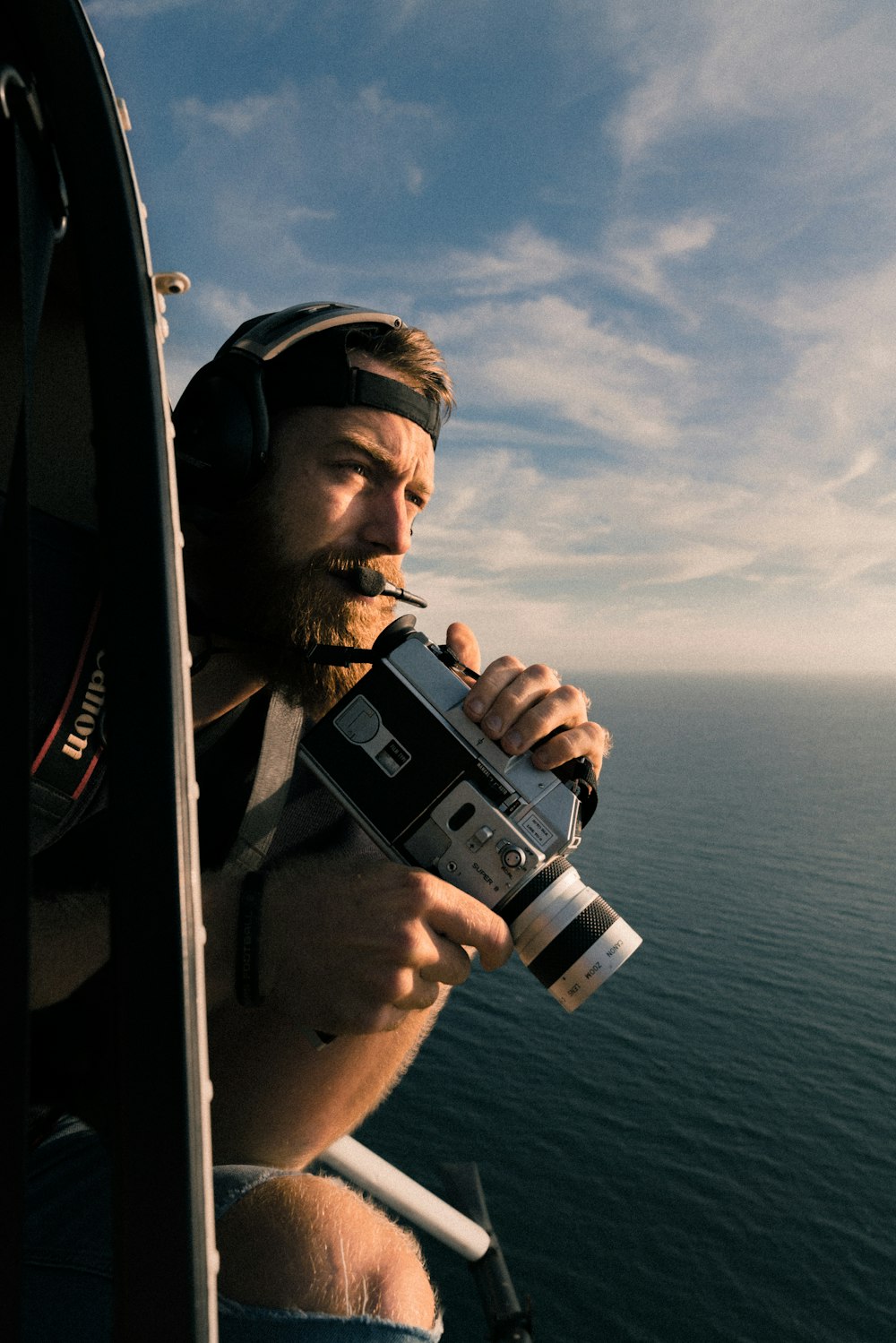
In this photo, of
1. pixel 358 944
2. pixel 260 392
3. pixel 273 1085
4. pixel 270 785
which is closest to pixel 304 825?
pixel 270 785

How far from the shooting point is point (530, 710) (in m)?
2.21

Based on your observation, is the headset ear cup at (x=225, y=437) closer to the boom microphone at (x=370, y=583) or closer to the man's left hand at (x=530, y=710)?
the boom microphone at (x=370, y=583)

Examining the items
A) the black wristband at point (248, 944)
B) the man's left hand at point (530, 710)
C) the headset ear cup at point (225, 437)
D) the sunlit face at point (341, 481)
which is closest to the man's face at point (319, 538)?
the sunlit face at point (341, 481)

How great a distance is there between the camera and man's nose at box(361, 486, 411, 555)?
2762mm

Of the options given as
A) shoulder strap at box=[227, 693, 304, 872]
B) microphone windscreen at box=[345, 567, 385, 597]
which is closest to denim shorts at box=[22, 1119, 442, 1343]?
shoulder strap at box=[227, 693, 304, 872]

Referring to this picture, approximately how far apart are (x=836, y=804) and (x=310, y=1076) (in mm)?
112120

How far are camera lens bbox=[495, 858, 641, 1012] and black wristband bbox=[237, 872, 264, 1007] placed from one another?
68 centimetres

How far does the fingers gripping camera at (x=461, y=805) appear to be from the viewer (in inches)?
85.3

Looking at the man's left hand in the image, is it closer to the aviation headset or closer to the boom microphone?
the boom microphone

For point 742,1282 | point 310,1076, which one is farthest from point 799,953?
point 310,1076

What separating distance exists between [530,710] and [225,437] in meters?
1.29

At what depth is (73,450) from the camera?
1.48 m

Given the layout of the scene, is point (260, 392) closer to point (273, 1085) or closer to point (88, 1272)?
point (273, 1085)

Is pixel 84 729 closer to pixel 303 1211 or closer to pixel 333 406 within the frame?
pixel 303 1211
